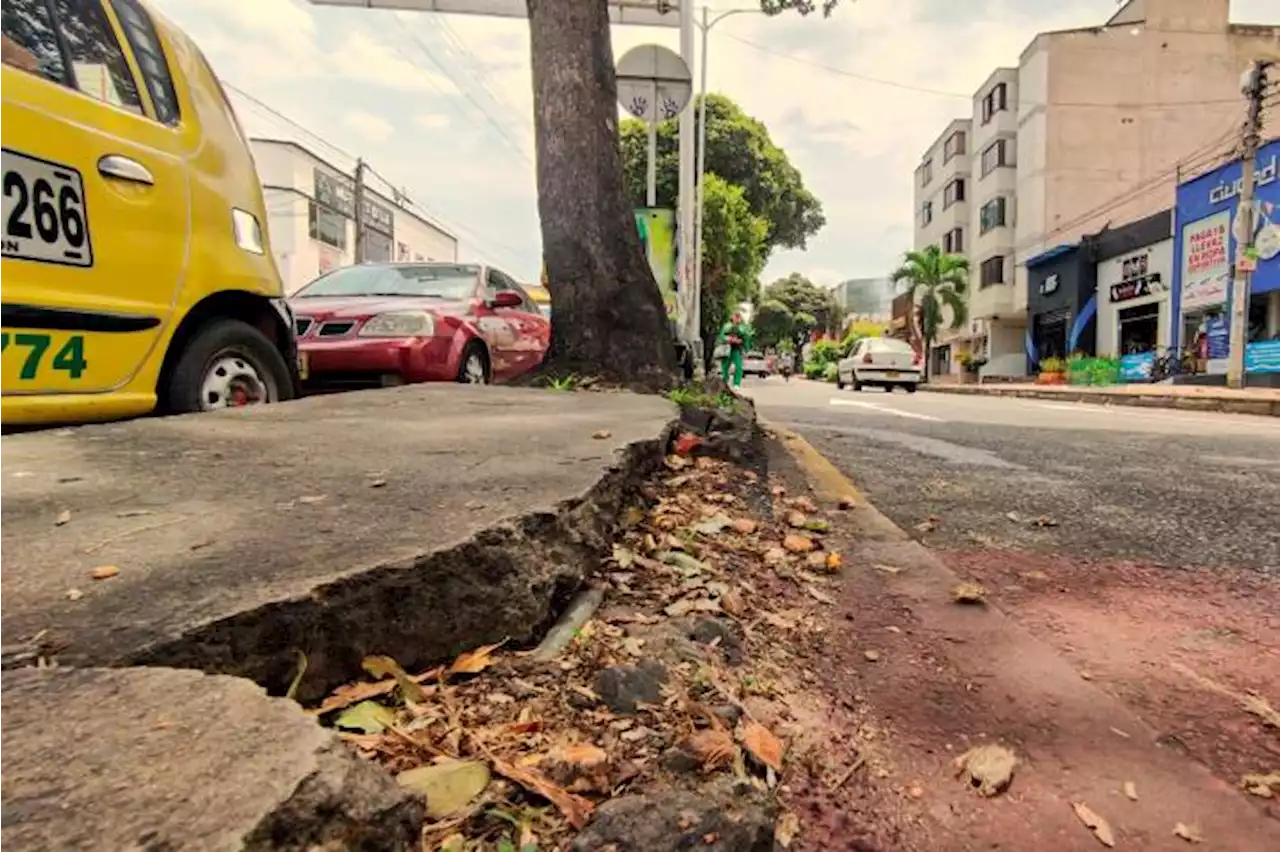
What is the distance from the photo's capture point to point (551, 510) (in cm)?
200

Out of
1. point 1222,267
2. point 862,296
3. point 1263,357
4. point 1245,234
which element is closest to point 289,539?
point 1245,234

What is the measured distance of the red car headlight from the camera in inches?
243

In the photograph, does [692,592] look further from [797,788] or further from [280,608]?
[280,608]

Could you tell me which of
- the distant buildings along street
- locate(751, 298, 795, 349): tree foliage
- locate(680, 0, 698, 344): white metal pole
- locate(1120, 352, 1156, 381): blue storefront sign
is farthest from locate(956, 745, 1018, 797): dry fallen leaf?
the distant buildings along street

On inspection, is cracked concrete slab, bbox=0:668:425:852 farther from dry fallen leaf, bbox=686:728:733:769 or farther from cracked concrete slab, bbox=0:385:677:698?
dry fallen leaf, bbox=686:728:733:769

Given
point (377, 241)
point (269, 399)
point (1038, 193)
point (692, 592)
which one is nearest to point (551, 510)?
point (692, 592)

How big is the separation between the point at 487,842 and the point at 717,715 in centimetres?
53

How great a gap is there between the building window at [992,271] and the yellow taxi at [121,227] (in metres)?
39.7

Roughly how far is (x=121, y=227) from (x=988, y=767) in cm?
329

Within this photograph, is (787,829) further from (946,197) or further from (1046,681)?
(946,197)

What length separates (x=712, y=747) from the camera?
4.72 feet

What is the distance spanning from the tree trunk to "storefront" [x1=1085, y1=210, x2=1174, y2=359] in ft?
81.2

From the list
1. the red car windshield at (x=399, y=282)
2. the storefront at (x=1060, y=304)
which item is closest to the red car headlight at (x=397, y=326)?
the red car windshield at (x=399, y=282)

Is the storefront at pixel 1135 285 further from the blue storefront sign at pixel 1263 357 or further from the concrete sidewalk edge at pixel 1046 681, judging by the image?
the concrete sidewalk edge at pixel 1046 681
